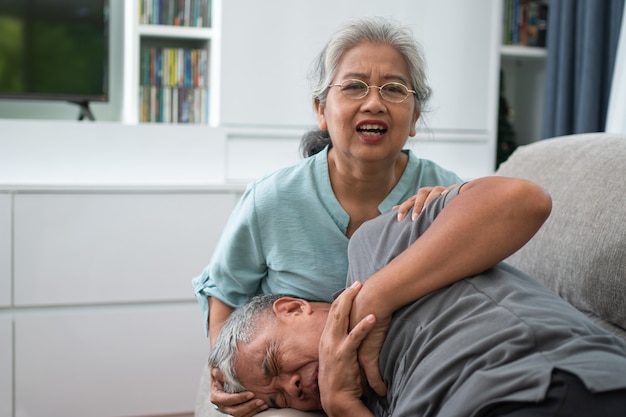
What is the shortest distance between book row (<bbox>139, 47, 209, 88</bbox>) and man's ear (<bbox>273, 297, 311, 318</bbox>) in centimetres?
177

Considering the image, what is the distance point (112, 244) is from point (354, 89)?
1.42 meters

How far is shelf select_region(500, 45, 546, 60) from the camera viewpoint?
11.0 ft

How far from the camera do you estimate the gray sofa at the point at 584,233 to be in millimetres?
1410

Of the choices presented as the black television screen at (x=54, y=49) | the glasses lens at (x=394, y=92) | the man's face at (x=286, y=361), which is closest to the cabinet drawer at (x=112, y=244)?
the black television screen at (x=54, y=49)

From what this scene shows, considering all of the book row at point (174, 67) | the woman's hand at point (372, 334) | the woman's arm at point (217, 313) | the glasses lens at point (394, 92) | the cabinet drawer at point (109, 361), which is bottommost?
the cabinet drawer at point (109, 361)

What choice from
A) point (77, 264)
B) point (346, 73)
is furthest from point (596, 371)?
point (77, 264)

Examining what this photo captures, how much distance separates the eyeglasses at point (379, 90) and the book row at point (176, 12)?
1.58m

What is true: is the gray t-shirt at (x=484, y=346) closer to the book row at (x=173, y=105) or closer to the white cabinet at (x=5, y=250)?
the white cabinet at (x=5, y=250)

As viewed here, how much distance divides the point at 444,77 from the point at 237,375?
7.00 feet

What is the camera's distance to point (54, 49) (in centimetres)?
291

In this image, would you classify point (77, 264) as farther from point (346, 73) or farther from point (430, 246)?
point (430, 246)

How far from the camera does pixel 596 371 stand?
3.15ft

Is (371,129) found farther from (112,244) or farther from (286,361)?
(112,244)

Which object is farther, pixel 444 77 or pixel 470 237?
pixel 444 77
